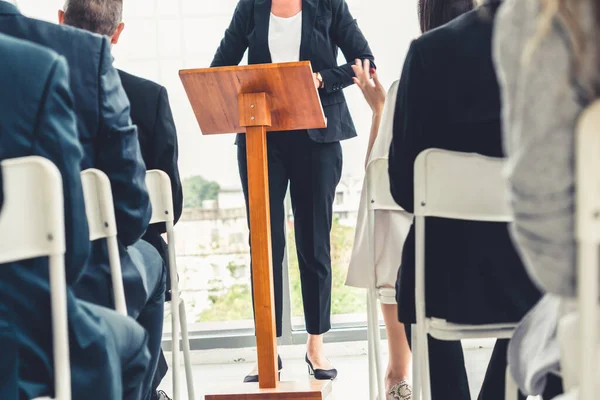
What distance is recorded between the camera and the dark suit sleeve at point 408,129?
1604 millimetres

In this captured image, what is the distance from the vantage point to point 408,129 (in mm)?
1652

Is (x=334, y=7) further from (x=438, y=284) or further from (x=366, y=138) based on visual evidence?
(x=438, y=284)

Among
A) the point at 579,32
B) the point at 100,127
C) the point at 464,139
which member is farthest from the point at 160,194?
the point at 579,32

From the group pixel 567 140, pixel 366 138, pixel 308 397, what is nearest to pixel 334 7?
pixel 366 138

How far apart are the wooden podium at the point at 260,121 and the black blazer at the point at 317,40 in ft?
2.05

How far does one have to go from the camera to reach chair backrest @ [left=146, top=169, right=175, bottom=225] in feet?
7.21

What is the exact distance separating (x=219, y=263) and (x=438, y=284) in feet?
8.20

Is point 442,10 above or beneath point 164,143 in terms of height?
above

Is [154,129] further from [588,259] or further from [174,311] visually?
[588,259]

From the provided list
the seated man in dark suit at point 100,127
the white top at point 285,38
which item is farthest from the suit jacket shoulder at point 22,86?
the white top at point 285,38

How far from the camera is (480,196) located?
1.51 metres

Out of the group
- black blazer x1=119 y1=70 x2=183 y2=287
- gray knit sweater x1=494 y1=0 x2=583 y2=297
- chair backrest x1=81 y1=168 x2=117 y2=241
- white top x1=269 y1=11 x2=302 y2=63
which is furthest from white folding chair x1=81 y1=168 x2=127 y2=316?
white top x1=269 y1=11 x2=302 y2=63

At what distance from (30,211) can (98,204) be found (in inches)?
20.0

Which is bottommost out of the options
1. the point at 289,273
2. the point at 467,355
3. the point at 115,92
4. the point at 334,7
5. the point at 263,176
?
the point at 467,355
